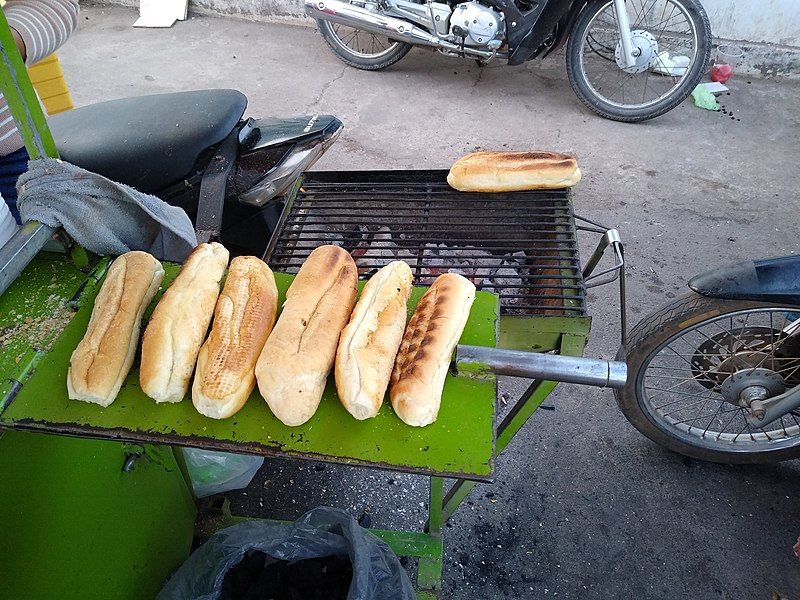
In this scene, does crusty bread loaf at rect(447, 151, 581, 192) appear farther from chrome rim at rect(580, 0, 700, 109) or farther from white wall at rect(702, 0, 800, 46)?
white wall at rect(702, 0, 800, 46)

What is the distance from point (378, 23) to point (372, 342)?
15.4 feet

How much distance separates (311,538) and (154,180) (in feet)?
5.67

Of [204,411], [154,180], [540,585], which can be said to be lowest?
[540,585]

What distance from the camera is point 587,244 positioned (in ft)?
13.3

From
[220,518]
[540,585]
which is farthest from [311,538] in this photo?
[540,585]

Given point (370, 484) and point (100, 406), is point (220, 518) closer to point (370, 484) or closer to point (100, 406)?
point (370, 484)

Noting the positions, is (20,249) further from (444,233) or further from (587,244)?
(587,244)

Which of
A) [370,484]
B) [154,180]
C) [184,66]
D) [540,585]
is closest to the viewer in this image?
[540,585]

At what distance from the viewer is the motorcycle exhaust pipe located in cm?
520

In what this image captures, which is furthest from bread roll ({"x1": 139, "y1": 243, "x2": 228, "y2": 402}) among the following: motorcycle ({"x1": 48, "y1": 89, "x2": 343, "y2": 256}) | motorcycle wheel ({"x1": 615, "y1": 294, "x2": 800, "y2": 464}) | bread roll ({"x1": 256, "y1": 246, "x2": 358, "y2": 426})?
motorcycle wheel ({"x1": 615, "y1": 294, "x2": 800, "y2": 464})

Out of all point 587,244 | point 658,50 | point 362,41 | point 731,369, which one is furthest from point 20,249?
point 362,41

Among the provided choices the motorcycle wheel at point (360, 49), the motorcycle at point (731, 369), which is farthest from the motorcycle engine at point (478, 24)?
the motorcycle at point (731, 369)

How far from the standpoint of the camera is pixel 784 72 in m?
5.74

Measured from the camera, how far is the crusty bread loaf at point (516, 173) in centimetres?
234
